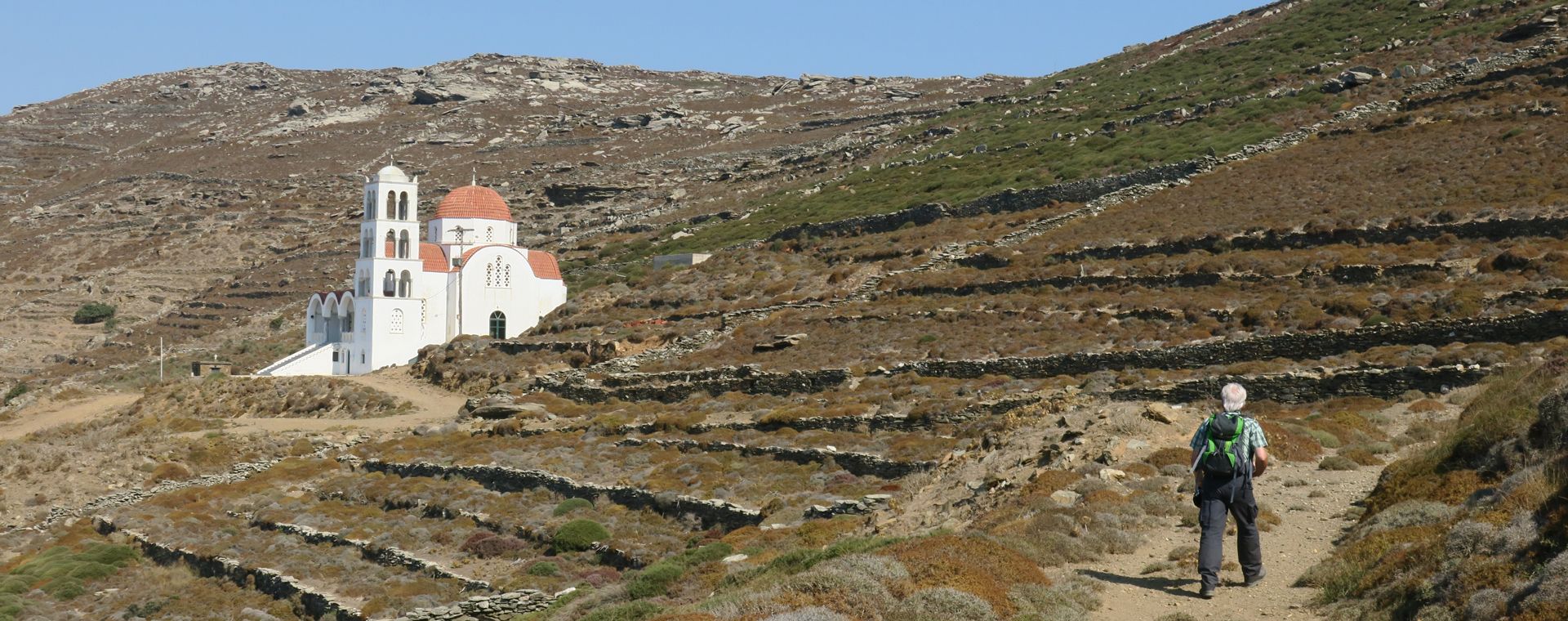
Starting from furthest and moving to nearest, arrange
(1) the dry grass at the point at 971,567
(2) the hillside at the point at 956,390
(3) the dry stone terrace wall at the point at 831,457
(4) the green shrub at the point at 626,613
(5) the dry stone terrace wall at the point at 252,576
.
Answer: (3) the dry stone terrace wall at the point at 831,457 < (5) the dry stone terrace wall at the point at 252,576 < (4) the green shrub at the point at 626,613 < (2) the hillside at the point at 956,390 < (1) the dry grass at the point at 971,567

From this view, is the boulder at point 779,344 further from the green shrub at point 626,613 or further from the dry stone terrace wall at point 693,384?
the green shrub at point 626,613

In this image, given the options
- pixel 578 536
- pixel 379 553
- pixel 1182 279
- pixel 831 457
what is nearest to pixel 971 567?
pixel 578 536

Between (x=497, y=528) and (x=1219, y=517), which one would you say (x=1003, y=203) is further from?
(x=1219, y=517)

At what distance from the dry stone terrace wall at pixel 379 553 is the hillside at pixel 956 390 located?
90 mm

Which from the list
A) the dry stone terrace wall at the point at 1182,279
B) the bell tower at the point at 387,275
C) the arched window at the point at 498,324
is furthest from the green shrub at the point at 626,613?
the arched window at the point at 498,324

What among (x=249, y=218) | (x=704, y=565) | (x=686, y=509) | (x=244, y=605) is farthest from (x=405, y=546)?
(x=249, y=218)

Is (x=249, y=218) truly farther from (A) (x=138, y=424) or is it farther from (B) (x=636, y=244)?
(A) (x=138, y=424)

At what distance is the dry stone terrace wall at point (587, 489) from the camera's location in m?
25.1

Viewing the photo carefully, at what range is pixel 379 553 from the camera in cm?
2750

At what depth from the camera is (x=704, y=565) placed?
18562 millimetres

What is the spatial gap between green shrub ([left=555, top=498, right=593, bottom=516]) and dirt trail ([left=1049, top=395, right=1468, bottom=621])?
14.8 m

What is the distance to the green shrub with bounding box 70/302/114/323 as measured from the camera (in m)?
91.1

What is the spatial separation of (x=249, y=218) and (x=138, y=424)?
7000cm

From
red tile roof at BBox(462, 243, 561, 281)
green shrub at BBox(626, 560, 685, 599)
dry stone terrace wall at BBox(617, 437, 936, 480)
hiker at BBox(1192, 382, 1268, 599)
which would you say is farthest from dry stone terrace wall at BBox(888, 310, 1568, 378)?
red tile roof at BBox(462, 243, 561, 281)
